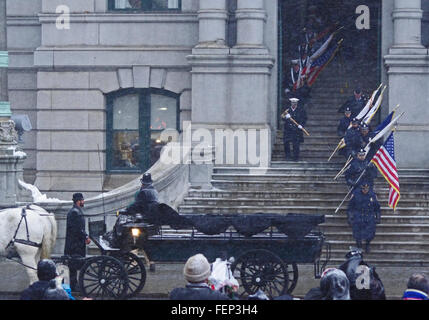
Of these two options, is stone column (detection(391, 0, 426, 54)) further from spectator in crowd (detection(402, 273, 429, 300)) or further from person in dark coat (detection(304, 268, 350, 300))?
person in dark coat (detection(304, 268, 350, 300))

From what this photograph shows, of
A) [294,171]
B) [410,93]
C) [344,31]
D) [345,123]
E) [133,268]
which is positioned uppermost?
[344,31]

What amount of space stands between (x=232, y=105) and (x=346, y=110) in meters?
3.09

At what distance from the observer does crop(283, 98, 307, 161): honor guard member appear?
2350cm

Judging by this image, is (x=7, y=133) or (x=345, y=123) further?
(x=345, y=123)

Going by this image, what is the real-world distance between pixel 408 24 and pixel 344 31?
5.63 metres

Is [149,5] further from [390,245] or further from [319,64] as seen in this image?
[390,245]

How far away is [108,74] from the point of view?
26.2 metres

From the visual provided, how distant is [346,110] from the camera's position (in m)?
22.9

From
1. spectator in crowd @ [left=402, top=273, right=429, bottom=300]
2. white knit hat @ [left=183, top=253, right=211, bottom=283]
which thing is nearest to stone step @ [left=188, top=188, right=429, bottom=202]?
spectator in crowd @ [left=402, top=273, right=429, bottom=300]

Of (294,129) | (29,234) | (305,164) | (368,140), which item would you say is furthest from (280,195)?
(29,234)

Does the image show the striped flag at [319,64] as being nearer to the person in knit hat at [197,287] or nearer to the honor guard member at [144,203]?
the honor guard member at [144,203]
